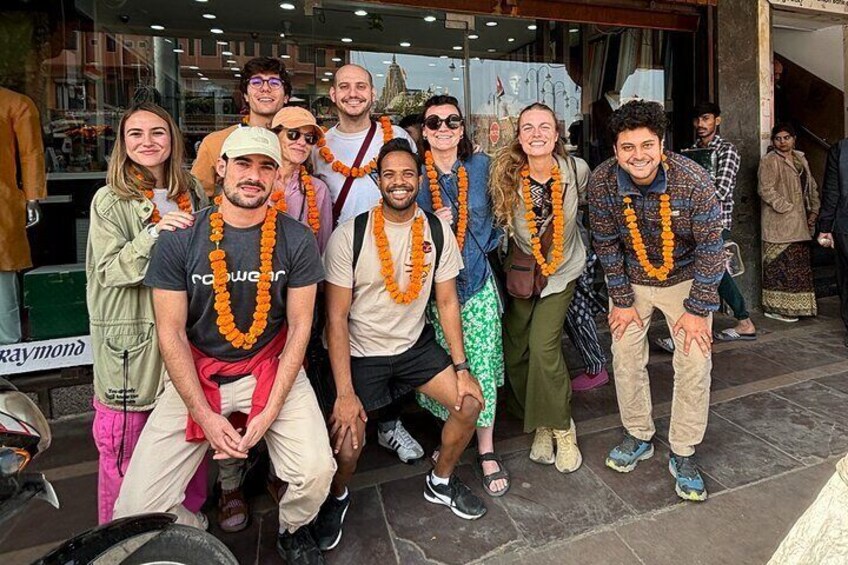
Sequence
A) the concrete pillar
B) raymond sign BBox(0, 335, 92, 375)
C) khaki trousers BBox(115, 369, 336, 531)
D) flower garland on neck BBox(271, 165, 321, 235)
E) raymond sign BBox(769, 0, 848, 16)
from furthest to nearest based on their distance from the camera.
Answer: raymond sign BBox(769, 0, 848, 16) < the concrete pillar < raymond sign BBox(0, 335, 92, 375) < flower garland on neck BBox(271, 165, 321, 235) < khaki trousers BBox(115, 369, 336, 531)

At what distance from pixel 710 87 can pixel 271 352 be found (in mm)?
5012

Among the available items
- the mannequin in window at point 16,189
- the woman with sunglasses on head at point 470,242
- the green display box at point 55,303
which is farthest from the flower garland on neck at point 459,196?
the mannequin in window at point 16,189

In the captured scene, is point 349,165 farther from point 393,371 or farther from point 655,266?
point 655,266

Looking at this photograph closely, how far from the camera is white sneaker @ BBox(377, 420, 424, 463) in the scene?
3.17 meters

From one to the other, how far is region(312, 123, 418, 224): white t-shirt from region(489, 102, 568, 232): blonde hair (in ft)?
1.41

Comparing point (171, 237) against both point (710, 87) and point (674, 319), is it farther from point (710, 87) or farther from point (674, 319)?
point (710, 87)

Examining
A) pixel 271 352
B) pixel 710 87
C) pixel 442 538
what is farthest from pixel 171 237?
pixel 710 87

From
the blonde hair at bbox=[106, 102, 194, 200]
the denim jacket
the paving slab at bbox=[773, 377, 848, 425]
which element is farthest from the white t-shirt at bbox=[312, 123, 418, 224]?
the paving slab at bbox=[773, 377, 848, 425]

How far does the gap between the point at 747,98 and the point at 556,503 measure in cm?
461

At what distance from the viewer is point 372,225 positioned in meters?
2.58

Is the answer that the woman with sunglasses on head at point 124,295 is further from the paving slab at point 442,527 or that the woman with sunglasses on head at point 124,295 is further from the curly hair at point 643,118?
the curly hair at point 643,118

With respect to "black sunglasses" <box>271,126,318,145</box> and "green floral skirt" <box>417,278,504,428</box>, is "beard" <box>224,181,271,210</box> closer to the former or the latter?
"black sunglasses" <box>271,126,318,145</box>

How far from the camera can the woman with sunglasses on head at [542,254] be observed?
2893 mm

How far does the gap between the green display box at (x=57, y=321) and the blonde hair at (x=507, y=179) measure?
9.09 feet
